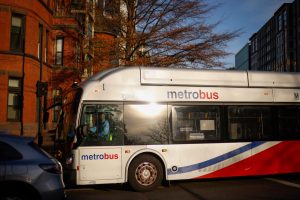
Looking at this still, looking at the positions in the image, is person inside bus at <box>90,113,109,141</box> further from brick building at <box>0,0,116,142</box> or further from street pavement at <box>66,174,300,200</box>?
brick building at <box>0,0,116,142</box>

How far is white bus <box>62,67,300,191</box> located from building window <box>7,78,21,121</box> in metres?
13.6

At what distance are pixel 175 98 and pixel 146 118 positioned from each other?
0.97 meters

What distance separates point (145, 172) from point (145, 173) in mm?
27

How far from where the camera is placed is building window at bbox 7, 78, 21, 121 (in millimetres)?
23250

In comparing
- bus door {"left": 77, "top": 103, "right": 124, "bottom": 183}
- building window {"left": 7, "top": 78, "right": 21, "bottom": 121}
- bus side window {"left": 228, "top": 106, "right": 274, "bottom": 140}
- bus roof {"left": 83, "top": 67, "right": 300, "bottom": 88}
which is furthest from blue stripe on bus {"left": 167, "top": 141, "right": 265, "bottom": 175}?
building window {"left": 7, "top": 78, "right": 21, "bottom": 121}

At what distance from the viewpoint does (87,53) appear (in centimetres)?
2042

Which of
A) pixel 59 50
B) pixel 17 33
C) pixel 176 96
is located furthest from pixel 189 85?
pixel 59 50

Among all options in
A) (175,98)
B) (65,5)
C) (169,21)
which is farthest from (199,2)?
(65,5)

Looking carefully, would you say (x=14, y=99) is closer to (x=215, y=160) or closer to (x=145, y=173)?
(x=145, y=173)

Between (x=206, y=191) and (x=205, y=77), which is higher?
(x=205, y=77)

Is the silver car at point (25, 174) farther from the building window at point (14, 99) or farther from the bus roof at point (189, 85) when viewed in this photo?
the building window at point (14, 99)

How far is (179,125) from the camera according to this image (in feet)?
35.0

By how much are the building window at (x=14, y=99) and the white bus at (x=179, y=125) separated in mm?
13553

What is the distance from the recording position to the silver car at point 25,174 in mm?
6215
